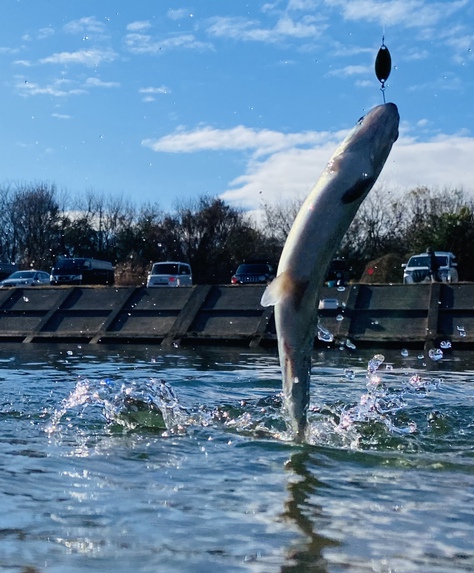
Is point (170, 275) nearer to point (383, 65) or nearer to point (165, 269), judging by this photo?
point (165, 269)

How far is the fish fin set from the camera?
5.60m

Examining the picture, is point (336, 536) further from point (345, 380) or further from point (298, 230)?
point (345, 380)

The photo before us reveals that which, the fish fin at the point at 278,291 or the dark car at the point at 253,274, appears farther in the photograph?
the dark car at the point at 253,274

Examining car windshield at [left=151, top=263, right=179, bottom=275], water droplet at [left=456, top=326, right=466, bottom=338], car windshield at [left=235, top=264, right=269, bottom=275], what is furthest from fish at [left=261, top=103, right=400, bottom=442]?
car windshield at [left=151, top=263, right=179, bottom=275]

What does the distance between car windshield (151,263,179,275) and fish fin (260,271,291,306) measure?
31.1 metres

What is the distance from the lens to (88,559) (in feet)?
13.0

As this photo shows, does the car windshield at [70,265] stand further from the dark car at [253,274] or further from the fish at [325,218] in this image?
the fish at [325,218]

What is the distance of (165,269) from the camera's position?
37.1 metres

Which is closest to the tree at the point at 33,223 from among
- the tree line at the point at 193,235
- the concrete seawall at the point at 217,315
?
the tree line at the point at 193,235

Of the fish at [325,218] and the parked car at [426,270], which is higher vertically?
the parked car at [426,270]

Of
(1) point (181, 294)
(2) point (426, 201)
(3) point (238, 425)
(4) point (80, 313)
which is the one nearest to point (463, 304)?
(1) point (181, 294)

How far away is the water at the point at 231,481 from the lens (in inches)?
159

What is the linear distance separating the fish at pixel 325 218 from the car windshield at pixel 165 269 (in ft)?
102

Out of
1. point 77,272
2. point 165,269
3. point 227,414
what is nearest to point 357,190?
point 227,414
